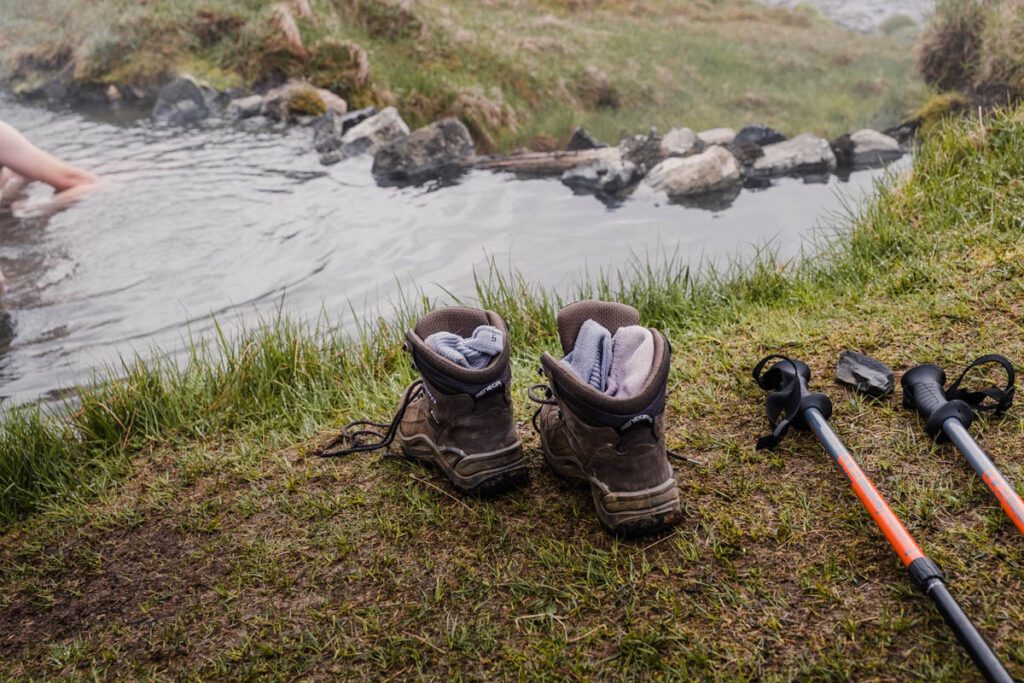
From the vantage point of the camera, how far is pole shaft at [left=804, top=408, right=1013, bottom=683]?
1803 millimetres

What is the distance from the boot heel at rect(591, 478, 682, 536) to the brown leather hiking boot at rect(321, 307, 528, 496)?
46cm

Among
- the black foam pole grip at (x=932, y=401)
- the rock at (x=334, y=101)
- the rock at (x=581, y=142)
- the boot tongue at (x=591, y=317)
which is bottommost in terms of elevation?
the rock at (x=581, y=142)

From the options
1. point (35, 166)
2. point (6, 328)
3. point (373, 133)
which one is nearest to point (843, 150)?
point (373, 133)

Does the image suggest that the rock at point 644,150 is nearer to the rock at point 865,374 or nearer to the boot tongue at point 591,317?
the rock at point 865,374

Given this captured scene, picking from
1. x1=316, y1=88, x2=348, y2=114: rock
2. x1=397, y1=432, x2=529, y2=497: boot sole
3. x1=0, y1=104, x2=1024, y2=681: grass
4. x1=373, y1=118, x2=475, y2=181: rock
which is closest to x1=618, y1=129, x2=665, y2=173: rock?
x1=373, y1=118, x2=475, y2=181: rock

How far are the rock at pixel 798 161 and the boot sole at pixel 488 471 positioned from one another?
9352mm

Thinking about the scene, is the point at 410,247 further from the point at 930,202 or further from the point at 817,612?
the point at 817,612

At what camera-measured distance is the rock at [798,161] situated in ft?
35.6

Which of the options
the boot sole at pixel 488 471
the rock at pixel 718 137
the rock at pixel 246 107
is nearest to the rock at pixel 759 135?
the rock at pixel 718 137

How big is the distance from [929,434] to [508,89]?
42.5 feet

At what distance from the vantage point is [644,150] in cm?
1122

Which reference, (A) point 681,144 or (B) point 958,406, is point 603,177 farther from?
(B) point 958,406

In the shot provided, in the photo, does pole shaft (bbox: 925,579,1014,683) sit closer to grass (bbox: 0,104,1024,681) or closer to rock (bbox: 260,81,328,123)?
Result: grass (bbox: 0,104,1024,681)

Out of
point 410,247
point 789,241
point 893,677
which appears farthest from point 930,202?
point 410,247
